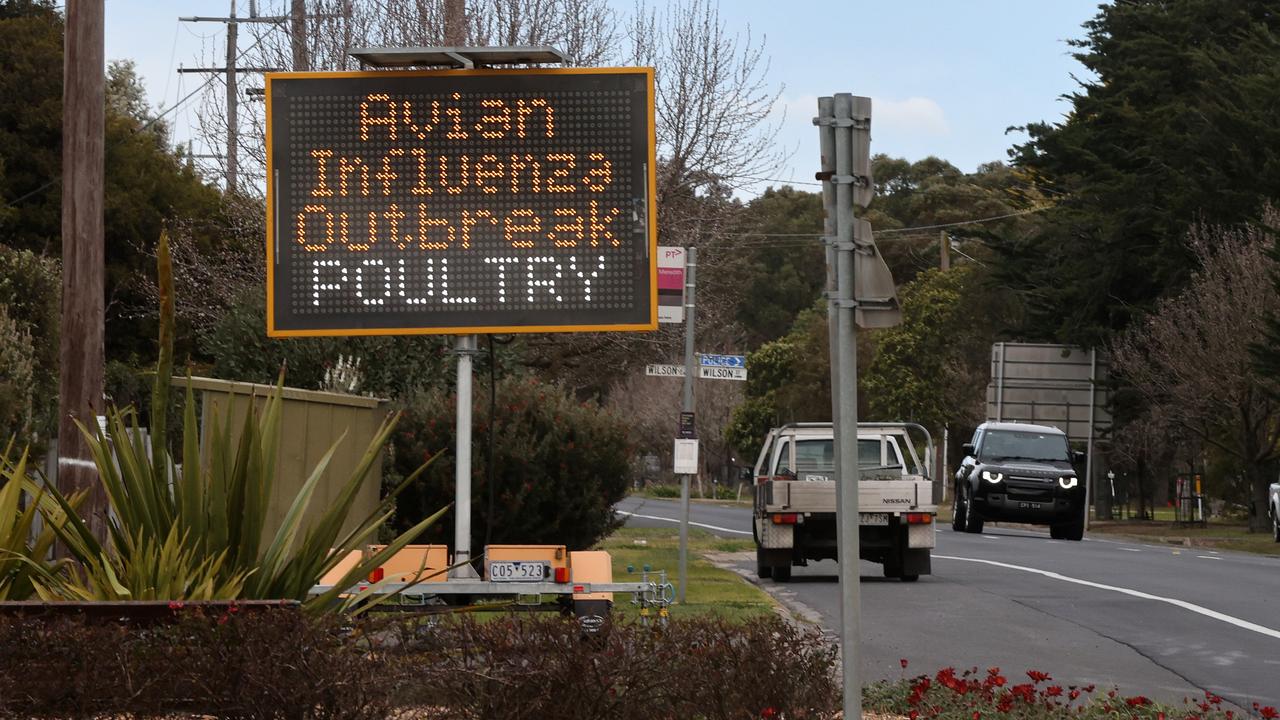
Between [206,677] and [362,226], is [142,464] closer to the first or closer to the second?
[206,677]

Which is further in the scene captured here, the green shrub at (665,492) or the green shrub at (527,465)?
the green shrub at (665,492)

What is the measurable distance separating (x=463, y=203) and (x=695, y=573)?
481 inches

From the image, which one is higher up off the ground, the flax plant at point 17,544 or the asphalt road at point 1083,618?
the flax plant at point 17,544

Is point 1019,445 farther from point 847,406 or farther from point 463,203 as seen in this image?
point 847,406

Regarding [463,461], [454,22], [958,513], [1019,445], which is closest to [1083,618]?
[463,461]

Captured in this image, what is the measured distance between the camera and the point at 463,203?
10.7 m

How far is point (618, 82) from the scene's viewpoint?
35.4 ft

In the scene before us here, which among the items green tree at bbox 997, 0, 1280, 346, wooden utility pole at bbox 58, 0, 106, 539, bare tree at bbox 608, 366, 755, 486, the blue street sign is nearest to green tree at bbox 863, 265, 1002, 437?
green tree at bbox 997, 0, 1280, 346

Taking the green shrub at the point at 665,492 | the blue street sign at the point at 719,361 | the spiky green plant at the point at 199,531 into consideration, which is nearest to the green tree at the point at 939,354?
the green shrub at the point at 665,492

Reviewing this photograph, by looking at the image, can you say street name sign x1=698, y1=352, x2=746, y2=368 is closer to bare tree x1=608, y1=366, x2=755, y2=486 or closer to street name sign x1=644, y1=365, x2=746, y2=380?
street name sign x1=644, y1=365, x2=746, y2=380

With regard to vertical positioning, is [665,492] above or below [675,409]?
below

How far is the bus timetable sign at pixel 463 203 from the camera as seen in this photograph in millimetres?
10633

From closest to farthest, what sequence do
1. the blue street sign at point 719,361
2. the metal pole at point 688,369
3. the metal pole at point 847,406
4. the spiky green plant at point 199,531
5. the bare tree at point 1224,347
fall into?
the metal pole at point 847,406
the spiky green plant at point 199,531
the metal pole at point 688,369
the blue street sign at point 719,361
the bare tree at point 1224,347

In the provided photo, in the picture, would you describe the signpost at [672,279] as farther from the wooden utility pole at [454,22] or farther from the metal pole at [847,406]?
the metal pole at [847,406]
